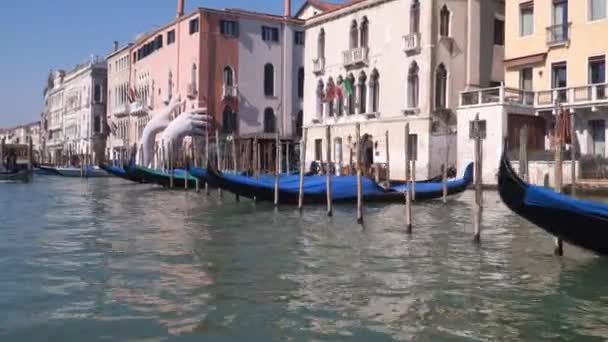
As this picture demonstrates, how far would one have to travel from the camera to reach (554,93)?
52.6 ft

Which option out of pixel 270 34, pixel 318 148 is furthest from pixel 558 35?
pixel 270 34

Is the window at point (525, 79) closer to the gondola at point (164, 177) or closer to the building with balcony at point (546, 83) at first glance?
the building with balcony at point (546, 83)

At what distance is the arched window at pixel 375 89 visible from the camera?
790 inches

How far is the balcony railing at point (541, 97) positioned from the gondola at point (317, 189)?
2898 mm

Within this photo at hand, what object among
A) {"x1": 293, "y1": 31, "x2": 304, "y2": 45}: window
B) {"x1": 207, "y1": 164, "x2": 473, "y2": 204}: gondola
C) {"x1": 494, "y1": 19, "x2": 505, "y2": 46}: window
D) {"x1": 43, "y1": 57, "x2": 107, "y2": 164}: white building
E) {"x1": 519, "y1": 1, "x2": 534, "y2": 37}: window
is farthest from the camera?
{"x1": 43, "y1": 57, "x2": 107, "y2": 164}: white building

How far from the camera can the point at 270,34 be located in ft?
84.6

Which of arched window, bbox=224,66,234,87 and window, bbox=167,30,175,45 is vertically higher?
window, bbox=167,30,175,45

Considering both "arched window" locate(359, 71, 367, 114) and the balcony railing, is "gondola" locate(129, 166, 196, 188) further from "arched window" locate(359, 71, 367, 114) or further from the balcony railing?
the balcony railing

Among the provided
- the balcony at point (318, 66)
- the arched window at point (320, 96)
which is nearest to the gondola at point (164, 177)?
the arched window at point (320, 96)

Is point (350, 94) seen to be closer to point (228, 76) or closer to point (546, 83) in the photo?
point (228, 76)

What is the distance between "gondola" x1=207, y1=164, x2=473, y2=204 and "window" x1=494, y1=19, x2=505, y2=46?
19.9 feet

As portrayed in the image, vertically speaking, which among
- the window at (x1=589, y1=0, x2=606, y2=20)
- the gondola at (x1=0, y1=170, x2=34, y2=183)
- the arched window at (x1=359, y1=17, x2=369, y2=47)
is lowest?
the gondola at (x1=0, y1=170, x2=34, y2=183)

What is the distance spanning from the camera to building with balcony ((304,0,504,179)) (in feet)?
60.1

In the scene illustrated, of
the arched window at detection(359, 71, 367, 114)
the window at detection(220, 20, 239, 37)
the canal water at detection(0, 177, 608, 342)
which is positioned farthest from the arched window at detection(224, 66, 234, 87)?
the canal water at detection(0, 177, 608, 342)
